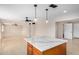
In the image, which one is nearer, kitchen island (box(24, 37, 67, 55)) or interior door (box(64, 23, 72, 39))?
kitchen island (box(24, 37, 67, 55))

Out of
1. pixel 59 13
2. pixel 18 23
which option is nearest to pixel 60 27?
pixel 59 13

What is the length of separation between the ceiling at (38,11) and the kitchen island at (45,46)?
1.26 feet

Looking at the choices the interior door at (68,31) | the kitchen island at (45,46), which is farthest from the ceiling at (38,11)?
the kitchen island at (45,46)

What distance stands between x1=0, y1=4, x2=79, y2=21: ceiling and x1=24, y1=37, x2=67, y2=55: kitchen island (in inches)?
15.1

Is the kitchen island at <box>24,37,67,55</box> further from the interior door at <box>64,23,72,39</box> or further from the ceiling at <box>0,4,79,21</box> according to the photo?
the ceiling at <box>0,4,79,21</box>

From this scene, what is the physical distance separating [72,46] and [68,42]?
0.32 ft

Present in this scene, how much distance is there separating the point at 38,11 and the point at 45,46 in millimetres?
610

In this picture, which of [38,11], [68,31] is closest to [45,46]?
[68,31]

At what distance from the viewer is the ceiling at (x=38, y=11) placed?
1.45 meters

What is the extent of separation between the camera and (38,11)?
152 cm

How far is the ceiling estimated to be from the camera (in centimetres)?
145

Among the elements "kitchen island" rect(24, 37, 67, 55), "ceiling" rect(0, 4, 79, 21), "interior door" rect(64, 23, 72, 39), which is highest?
"ceiling" rect(0, 4, 79, 21)

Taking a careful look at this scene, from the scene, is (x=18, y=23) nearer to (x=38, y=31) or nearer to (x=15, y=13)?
(x=15, y=13)

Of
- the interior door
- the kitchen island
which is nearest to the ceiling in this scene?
the interior door
